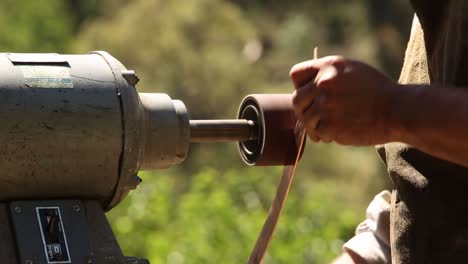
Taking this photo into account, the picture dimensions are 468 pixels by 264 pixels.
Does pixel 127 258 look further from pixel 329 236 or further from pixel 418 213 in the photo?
pixel 329 236

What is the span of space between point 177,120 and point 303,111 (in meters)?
0.30

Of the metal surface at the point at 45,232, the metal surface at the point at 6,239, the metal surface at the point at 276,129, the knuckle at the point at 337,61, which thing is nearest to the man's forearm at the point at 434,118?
the knuckle at the point at 337,61

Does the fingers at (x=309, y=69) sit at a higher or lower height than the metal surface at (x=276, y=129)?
higher

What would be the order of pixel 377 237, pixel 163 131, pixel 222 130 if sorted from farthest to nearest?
pixel 377 237 → pixel 222 130 → pixel 163 131

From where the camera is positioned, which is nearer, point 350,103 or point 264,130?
point 350,103

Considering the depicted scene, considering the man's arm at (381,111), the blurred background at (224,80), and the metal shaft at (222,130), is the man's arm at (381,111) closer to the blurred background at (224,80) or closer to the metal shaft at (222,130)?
the metal shaft at (222,130)

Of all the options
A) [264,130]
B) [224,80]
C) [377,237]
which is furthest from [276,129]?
[224,80]

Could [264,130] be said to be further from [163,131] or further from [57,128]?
[57,128]

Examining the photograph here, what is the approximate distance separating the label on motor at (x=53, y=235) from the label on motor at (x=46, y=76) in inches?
9.3

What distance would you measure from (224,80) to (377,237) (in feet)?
27.6

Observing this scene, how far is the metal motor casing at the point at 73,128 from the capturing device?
Result: 7.86 feet

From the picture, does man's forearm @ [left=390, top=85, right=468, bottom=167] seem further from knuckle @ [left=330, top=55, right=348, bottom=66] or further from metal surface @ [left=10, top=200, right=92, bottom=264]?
metal surface @ [left=10, top=200, right=92, bottom=264]

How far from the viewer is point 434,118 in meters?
2.35

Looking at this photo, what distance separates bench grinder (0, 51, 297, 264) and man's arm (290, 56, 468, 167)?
35 centimetres
